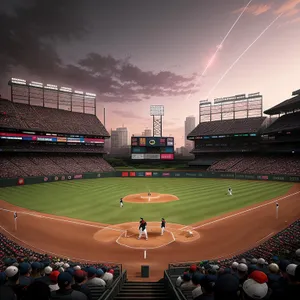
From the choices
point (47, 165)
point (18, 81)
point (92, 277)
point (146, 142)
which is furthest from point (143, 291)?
point (18, 81)

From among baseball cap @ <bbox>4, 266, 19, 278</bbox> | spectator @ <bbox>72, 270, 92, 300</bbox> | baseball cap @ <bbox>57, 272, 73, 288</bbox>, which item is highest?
baseball cap @ <bbox>57, 272, 73, 288</bbox>

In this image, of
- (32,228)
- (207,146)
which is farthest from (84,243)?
(207,146)

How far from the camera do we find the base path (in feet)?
48.2

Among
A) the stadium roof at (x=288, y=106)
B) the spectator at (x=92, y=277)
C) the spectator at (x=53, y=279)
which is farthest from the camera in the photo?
the stadium roof at (x=288, y=106)

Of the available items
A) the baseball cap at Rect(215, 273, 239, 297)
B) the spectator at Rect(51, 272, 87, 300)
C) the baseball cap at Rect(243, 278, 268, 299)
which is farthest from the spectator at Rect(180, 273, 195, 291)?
the spectator at Rect(51, 272, 87, 300)

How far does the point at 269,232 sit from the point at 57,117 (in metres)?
68.5

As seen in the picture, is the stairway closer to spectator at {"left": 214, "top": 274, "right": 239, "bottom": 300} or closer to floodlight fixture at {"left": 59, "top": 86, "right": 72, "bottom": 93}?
spectator at {"left": 214, "top": 274, "right": 239, "bottom": 300}

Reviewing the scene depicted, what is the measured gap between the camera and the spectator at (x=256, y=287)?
3.54 m

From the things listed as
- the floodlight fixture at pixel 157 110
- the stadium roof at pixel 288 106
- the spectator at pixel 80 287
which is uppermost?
the floodlight fixture at pixel 157 110

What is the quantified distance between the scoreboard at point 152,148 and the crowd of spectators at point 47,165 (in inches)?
414

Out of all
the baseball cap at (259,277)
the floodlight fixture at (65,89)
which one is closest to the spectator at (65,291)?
the baseball cap at (259,277)

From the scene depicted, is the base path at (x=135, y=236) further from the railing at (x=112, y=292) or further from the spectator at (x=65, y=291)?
the spectator at (x=65, y=291)

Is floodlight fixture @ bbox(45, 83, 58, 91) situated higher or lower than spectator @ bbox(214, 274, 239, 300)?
higher

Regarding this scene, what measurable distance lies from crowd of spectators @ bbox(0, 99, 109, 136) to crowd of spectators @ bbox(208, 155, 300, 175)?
1599 inches
